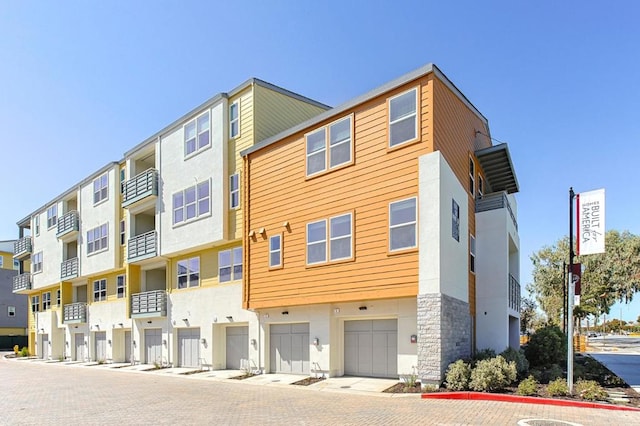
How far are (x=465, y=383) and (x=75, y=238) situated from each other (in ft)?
104

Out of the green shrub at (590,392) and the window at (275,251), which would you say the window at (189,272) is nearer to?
the window at (275,251)

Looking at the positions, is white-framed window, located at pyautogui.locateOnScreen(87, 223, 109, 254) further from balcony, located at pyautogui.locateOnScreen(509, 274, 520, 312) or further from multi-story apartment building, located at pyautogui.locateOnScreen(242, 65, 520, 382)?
balcony, located at pyautogui.locateOnScreen(509, 274, 520, 312)

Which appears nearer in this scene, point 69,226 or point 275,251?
point 275,251

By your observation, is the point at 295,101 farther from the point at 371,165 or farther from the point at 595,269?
the point at 595,269

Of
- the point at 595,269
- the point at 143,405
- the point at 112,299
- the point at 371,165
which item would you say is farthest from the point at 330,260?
the point at 595,269

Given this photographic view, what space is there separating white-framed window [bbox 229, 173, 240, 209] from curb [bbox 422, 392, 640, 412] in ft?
38.9

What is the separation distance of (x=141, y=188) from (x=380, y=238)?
53.1 feet

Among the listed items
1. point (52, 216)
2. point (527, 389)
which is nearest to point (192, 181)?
point (527, 389)

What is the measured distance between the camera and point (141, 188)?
27672 mm

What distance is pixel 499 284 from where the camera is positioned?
1853cm

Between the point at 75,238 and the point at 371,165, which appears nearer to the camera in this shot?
the point at 371,165

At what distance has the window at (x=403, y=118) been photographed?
51.8 ft

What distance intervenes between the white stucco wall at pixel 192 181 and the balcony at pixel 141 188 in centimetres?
48

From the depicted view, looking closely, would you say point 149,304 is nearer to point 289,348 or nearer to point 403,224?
point 289,348
